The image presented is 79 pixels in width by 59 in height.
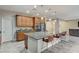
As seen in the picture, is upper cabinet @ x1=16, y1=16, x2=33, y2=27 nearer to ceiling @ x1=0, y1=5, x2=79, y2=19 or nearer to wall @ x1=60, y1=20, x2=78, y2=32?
ceiling @ x1=0, y1=5, x2=79, y2=19

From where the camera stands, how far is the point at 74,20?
514 cm

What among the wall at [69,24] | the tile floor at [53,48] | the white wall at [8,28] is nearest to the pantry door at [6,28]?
the white wall at [8,28]

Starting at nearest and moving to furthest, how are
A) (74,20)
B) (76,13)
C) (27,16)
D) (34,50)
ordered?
(34,50)
(74,20)
(76,13)
(27,16)

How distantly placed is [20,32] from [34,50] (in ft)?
12.1

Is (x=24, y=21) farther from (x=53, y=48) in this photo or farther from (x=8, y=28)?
(x=53, y=48)

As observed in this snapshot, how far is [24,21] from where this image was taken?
7934 millimetres

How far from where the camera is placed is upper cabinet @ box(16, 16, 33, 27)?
755 centimetres

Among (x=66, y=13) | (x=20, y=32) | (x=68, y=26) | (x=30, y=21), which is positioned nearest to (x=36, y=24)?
(x=30, y=21)

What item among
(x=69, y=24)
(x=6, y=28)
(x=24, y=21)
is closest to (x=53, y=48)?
(x=69, y=24)

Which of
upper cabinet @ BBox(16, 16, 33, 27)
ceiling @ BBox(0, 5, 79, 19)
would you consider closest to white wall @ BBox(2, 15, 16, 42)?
upper cabinet @ BBox(16, 16, 33, 27)

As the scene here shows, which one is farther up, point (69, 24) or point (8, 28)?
point (69, 24)

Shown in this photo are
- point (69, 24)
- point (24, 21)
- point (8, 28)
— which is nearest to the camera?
point (69, 24)

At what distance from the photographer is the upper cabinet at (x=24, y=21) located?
7553 mm
